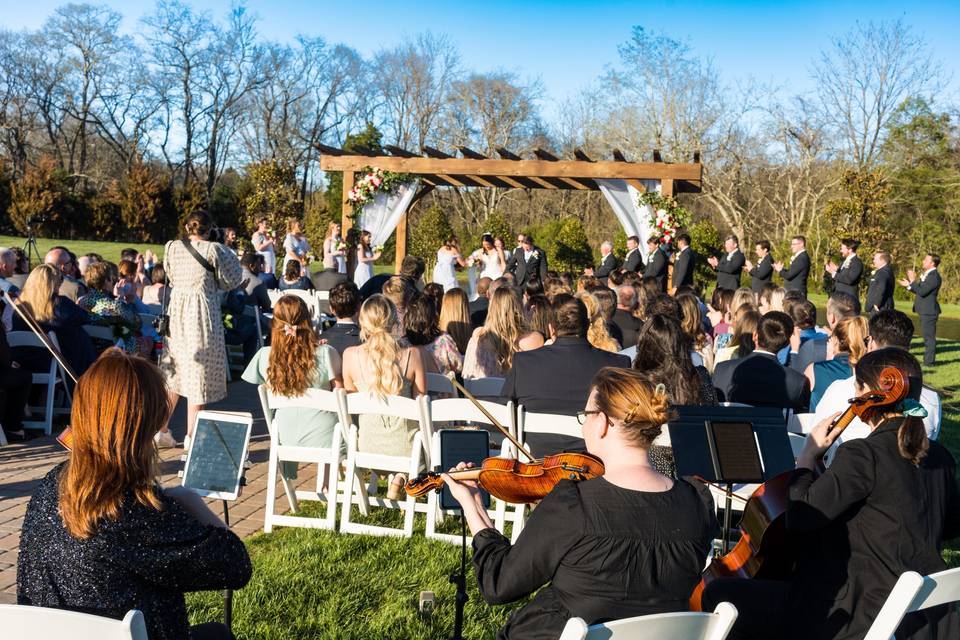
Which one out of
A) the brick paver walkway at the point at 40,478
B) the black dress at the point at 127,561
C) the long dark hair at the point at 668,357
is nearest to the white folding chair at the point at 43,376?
the brick paver walkway at the point at 40,478

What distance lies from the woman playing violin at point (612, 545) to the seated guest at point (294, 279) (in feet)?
35.4

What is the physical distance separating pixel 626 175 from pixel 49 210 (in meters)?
23.4

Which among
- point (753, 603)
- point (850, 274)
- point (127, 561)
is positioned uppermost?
point (850, 274)

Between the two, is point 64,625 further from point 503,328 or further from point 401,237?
point 401,237

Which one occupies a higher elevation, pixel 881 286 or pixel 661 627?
pixel 881 286

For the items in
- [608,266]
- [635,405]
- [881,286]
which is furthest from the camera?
[608,266]

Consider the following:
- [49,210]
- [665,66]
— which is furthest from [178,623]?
[665,66]

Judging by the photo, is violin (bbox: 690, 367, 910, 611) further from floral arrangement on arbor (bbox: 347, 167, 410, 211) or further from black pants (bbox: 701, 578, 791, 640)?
floral arrangement on arbor (bbox: 347, 167, 410, 211)

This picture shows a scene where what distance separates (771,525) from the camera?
3029 mm

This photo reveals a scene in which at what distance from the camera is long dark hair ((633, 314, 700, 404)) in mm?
4848

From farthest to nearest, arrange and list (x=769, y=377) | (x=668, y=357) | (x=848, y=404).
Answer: (x=769, y=377), (x=668, y=357), (x=848, y=404)

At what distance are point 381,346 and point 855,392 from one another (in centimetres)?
282

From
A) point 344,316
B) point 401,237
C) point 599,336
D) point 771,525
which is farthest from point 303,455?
point 401,237

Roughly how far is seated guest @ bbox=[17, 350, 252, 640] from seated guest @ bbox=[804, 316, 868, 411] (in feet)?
15.2
